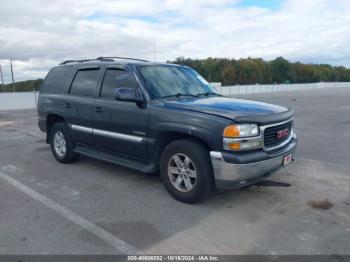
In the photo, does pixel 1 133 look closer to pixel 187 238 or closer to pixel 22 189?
pixel 22 189

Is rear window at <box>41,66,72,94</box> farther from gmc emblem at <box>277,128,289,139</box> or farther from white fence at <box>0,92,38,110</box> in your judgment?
white fence at <box>0,92,38,110</box>

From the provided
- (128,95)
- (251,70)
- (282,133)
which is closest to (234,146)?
(282,133)

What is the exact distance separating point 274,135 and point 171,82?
5.83 ft

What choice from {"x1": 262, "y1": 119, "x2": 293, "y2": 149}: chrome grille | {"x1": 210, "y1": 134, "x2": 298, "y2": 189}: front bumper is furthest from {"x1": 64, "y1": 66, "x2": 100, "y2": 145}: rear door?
{"x1": 262, "y1": 119, "x2": 293, "y2": 149}: chrome grille

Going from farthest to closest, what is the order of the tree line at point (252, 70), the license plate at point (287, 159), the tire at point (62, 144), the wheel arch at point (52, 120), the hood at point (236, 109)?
the tree line at point (252, 70) → the wheel arch at point (52, 120) → the tire at point (62, 144) → the license plate at point (287, 159) → the hood at point (236, 109)

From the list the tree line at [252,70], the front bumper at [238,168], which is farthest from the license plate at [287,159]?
the tree line at [252,70]

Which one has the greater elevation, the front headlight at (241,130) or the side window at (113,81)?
the side window at (113,81)

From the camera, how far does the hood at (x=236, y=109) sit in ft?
12.6

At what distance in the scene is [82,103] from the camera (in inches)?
216

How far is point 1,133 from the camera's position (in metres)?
10.5

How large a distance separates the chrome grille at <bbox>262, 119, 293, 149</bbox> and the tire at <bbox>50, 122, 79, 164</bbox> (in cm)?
361

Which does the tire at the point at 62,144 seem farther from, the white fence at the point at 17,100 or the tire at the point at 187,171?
the white fence at the point at 17,100

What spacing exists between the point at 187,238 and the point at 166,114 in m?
1.63

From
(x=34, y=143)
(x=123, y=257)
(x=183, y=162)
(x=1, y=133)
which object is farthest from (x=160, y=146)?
(x=1, y=133)
